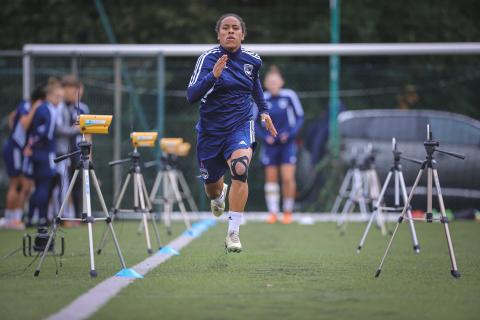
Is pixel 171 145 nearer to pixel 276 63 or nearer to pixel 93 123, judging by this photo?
pixel 93 123

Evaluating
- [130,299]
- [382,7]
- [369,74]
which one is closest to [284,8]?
[382,7]

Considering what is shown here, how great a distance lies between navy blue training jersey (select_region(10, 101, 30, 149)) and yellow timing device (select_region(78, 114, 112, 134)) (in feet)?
22.4

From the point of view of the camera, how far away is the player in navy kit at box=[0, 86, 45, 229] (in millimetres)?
15609

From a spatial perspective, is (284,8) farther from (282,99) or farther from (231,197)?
(231,197)

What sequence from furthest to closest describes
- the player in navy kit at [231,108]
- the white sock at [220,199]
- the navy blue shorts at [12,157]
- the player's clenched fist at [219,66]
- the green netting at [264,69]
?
the green netting at [264,69] < the navy blue shorts at [12,157] < the white sock at [220,199] < the player in navy kit at [231,108] < the player's clenched fist at [219,66]

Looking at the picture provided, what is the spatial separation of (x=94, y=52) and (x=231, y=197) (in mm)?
8349

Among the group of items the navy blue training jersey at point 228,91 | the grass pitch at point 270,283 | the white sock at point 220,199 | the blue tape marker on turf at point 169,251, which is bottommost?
the blue tape marker on turf at point 169,251

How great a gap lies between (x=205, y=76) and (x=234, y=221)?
4.57 feet

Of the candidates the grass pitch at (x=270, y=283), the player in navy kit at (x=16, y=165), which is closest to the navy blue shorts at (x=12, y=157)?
the player in navy kit at (x=16, y=165)

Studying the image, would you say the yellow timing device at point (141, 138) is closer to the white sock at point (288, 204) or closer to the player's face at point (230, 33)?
the player's face at point (230, 33)

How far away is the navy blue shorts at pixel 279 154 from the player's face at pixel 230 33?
7.57 m

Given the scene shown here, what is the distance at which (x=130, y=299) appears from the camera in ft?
23.8

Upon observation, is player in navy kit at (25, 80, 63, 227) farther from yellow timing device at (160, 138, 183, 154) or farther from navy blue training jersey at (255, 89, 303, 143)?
navy blue training jersey at (255, 89, 303, 143)

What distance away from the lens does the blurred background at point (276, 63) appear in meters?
17.6
